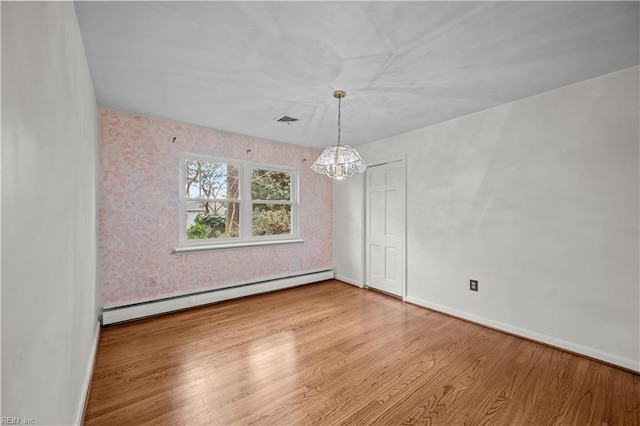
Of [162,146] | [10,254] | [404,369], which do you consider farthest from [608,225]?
[162,146]

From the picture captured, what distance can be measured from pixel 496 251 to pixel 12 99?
141 inches

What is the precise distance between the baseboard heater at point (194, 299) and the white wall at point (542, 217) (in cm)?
185

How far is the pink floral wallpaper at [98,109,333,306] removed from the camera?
10.0 feet

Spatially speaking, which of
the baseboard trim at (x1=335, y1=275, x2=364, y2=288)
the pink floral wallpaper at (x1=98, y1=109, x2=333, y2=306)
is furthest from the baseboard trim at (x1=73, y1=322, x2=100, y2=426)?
the baseboard trim at (x1=335, y1=275, x2=364, y2=288)

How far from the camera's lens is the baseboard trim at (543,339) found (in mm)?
2238

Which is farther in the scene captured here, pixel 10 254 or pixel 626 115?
pixel 626 115

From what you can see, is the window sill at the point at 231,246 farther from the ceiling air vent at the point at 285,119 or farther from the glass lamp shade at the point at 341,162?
the glass lamp shade at the point at 341,162

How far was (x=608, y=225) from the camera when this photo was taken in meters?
2.30

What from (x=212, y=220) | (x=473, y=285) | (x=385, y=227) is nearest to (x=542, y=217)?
(x=473, y=285)

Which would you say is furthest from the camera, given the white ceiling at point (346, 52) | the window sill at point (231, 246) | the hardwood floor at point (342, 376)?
the window sill at point (231, 246)

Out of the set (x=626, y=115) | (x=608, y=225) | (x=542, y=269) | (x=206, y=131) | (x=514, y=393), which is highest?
(x=206, y=131)

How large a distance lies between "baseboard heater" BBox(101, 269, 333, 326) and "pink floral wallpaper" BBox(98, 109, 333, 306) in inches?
3.2

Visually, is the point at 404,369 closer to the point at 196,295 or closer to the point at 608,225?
the point at 608,225

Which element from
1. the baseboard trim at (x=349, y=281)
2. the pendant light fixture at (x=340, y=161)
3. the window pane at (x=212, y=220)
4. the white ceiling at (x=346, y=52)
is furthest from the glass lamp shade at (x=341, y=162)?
the baseboard trim at (x=349, y=281)
